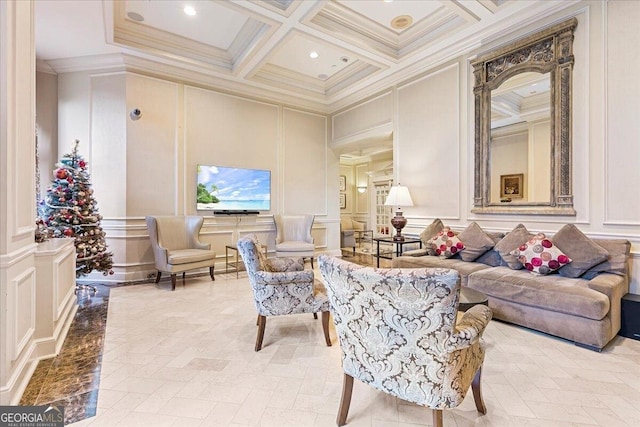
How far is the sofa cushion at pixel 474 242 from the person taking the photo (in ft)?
12.0

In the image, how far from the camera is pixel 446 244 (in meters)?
3.92

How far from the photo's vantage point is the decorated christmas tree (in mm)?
3846

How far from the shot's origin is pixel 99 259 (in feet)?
13.3

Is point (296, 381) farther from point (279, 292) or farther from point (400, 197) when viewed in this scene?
point (400, 197)

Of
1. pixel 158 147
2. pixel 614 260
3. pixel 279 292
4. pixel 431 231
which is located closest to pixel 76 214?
pixel 158 147

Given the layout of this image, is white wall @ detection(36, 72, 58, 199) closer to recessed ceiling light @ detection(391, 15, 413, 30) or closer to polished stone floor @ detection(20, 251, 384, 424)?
polished stone floor @ detection(20, 251, 384, 424)

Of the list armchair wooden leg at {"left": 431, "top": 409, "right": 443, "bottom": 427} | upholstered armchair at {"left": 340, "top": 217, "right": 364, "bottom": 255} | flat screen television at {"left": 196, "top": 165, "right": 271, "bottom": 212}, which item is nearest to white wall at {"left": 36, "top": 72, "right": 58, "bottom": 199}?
flat screen television at {"left": 196, "top": 165, "right": 271, "bottom": 212}

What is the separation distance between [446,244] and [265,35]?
3.60 m

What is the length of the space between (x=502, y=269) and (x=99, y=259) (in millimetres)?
4898

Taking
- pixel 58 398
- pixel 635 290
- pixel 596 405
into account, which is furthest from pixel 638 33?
pixel 58 398

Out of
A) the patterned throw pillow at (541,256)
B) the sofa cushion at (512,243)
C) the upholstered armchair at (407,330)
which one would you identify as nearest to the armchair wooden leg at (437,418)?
the upholstered armchair at (407,330)

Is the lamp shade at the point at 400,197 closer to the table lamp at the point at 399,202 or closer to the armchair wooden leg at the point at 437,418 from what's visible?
the table lamp at the point at 399,202

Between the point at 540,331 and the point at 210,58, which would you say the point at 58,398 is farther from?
the point at 210,58

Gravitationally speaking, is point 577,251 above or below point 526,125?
below
